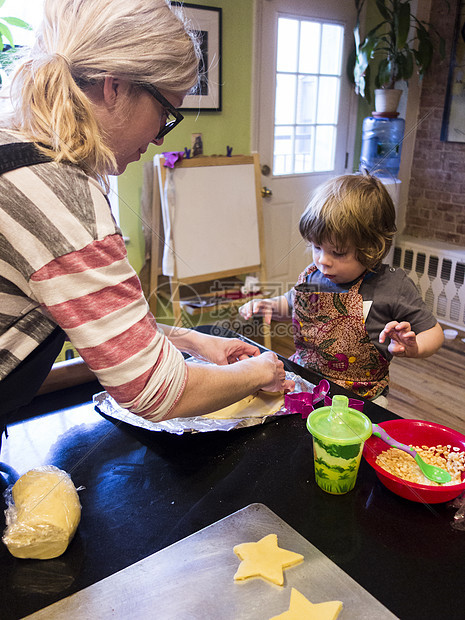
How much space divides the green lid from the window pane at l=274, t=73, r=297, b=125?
9.08 ft

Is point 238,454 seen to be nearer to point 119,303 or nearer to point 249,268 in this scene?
point 119,303

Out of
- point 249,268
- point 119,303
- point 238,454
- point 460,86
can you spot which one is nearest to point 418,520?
point 238,454

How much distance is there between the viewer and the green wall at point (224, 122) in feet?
9.09

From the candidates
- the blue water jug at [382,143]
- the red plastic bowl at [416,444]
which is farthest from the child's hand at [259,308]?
the blue water jug at [382,143]

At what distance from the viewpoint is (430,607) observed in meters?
0.60

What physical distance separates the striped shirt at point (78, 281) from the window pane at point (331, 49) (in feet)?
10.3

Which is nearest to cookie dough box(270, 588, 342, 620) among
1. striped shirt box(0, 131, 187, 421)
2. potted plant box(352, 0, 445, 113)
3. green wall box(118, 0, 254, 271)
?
striped shirt box(0, 131, 187, 421)

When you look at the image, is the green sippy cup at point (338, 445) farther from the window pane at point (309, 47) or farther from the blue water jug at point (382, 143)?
the window pane at point (309, 47)

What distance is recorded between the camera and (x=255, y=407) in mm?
1017

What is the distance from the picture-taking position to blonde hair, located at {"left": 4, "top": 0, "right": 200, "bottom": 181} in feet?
2.25

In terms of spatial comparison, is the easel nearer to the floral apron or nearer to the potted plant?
the potted plant

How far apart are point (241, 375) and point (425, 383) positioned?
2.16m

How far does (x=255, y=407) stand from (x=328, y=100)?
9.83 feet

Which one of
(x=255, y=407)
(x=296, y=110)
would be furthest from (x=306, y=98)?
(x=255, y=407)
